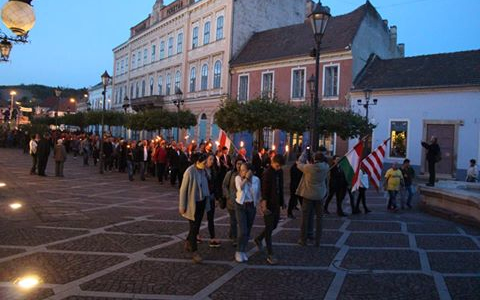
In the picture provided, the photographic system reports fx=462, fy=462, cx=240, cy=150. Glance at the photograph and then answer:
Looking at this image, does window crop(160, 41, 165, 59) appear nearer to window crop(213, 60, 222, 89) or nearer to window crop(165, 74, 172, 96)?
window crop(165, 74, 172, 96)

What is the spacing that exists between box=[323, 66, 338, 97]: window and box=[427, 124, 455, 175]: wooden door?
6393 millimetres

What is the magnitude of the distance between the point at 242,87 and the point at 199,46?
7155mm

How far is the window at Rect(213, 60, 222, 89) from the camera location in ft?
122

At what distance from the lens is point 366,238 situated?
9.18 metres

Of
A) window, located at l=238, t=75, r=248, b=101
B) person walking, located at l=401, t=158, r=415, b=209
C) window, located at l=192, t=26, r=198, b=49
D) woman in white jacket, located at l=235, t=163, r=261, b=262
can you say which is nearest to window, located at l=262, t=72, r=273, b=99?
window, located at l=238, t=75, r=248, b=101

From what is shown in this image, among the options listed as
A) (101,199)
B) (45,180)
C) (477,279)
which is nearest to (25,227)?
(101,199)

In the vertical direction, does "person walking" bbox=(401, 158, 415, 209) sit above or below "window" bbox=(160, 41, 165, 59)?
below

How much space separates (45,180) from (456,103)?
2024cm

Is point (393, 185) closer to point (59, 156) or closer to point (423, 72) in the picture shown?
point (59, 156)

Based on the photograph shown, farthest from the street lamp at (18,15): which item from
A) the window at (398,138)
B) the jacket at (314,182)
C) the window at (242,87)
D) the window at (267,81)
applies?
the window at (242,87)

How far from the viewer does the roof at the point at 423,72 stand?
974 inches

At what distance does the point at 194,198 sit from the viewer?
710cm

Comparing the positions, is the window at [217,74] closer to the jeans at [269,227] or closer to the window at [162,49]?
the window at [162,49]

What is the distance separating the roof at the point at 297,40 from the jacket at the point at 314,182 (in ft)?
68.8
